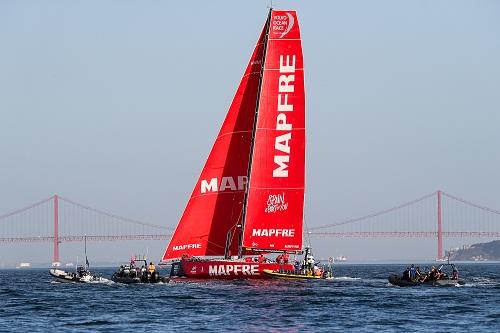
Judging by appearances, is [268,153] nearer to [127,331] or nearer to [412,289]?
[412,289]

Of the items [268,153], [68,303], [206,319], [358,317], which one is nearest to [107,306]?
[68,303]

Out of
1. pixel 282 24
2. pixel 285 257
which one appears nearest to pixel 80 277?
pixel 285 257

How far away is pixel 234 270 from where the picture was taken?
246 ft

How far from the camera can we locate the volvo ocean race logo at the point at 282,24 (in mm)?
75562

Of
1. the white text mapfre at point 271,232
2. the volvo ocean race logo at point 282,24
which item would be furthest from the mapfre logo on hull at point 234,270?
the volvo ocean race logo at point 282,24

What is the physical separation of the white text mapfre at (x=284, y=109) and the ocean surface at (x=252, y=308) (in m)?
8.61

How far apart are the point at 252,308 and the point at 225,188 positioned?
78.3ft

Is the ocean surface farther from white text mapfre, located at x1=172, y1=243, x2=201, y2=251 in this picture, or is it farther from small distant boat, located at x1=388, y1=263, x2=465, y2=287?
white text mapfre, located at x1=172, y1=243, x2=201, y2=251

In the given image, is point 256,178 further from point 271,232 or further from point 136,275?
point 136,275

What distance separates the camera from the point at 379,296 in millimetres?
67938

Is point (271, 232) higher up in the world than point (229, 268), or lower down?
higher up

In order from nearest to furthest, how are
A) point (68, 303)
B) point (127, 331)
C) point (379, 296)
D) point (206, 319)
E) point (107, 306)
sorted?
point (127, 331) < point (206, 319) < point (107, 306) < point (68, 303) < point (379, 296)

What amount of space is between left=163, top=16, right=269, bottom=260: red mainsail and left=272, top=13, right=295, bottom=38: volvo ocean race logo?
2.79m

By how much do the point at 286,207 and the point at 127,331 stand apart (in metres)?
32.2
